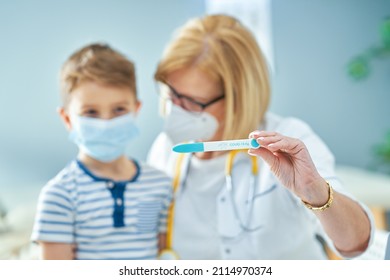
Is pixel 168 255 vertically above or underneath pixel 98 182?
underneath

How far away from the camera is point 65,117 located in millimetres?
1030

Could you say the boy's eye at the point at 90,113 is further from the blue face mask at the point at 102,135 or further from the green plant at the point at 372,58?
the green plant at the point at 372,58

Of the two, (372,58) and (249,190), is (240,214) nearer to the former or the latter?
(249,190)

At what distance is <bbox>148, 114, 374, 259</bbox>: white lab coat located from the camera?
3.60ft

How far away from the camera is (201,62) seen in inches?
43.6

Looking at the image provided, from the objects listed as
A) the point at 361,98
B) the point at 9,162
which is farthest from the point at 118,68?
the point at 361,98

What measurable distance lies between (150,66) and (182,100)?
9cm

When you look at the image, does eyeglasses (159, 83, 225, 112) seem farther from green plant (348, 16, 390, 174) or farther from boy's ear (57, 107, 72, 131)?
green plant (348, 16, 390, 174)

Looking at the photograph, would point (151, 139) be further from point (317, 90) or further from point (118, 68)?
point (317, 90)

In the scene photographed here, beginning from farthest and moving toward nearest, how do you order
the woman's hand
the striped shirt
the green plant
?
1. the green plant
2. the striped shirt
3. the woman's hand

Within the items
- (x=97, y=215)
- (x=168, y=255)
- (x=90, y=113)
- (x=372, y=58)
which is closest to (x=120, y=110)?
(x=90, y=113)

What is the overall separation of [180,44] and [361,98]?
1.30 feet

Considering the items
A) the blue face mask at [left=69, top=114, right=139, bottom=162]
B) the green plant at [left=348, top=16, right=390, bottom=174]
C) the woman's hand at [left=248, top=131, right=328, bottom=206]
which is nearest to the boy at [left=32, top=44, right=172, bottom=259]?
the blue face mask at [left=69, top=114, right=139, bottom=162]

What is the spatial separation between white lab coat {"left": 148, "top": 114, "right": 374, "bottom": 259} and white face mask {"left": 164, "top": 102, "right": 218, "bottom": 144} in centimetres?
4
